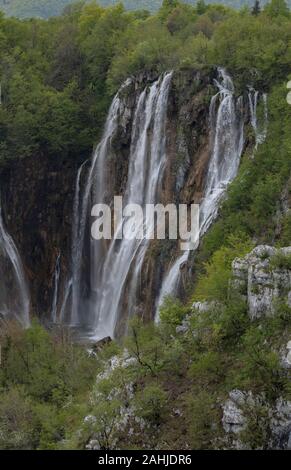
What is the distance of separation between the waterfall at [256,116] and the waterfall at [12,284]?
50.8ft

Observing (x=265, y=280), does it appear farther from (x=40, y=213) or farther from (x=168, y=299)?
(x=40, y=213)

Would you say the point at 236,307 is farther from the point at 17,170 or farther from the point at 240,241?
the point at 17,170

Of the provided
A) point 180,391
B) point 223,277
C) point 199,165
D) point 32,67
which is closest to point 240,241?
point 223,277

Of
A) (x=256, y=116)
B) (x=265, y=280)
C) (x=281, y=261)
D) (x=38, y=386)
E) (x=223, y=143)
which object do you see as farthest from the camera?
(x=223, y=143)

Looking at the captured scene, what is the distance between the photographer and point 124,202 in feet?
131

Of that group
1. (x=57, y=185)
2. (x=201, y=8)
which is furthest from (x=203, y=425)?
(x=201, y=8)

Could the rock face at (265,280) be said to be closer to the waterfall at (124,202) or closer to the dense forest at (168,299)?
the dense forest at (168,299)

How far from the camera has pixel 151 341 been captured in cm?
2188

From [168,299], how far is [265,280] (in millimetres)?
4052

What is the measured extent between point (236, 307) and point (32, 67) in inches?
1222

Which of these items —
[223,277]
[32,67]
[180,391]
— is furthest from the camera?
[32,67]

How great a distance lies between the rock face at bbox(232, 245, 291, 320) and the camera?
64.8ft

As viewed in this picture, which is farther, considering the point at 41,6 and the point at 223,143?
the point at 41,6

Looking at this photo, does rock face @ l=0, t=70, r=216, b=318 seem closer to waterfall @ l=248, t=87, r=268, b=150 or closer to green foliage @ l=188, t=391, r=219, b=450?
waterfall @ l=248, t=87, r=268, b=150
